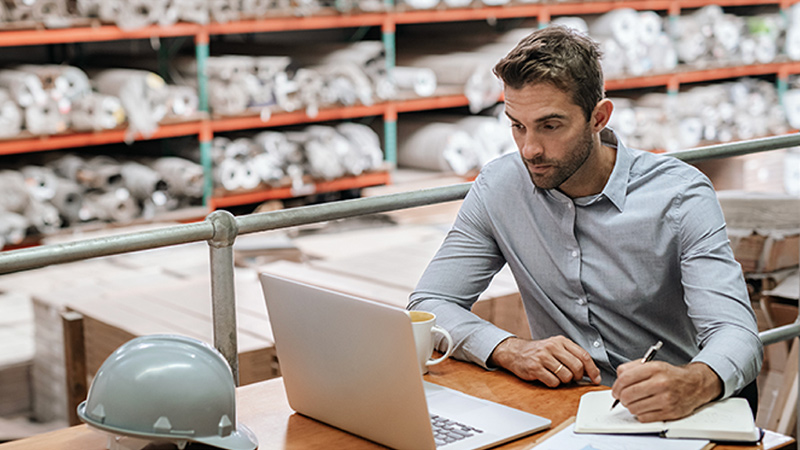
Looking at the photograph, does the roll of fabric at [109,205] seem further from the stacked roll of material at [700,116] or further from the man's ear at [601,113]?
the stacked roll of material at [700,116]

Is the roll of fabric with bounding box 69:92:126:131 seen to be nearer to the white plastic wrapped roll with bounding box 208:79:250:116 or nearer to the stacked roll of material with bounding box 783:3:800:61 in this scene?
the white plastic wrapped roll with bounding box 208:79:250:116

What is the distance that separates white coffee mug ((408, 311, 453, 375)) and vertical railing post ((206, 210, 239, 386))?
332 millimetres

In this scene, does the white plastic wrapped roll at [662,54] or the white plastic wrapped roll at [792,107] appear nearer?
the white plastic wrapped roll at [662,54]

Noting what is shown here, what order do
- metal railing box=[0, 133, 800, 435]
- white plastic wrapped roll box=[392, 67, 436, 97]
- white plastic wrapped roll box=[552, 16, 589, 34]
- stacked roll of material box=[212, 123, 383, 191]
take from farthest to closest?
1. white plastic wrapped roll box=[552, 16, 589, 34]
2. white plastic wrapped roll box=[392, 67, 436, 97]
3. stacked roll of material box=[212, 123, 383, 191]
4. metal railing box=[0, 133, 800, 435]

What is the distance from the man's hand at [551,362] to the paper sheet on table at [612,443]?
0.22m

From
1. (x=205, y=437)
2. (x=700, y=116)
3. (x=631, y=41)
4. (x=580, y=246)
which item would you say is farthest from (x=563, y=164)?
(x=700, y=116)

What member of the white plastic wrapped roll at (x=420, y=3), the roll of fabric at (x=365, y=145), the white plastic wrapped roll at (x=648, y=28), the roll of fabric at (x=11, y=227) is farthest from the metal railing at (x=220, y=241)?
the white plastic wrapped roll at (x=648, y=28)

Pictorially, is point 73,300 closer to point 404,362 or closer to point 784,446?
point 404,362

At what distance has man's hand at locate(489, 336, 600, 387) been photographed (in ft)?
5.21

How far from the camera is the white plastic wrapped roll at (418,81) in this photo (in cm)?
581

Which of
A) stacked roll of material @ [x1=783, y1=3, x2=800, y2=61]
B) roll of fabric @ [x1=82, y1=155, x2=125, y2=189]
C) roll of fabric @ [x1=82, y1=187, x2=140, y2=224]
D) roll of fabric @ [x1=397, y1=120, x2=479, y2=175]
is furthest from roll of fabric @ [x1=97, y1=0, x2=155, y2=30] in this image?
stacked roll of material @ [x1=783, y1=3, x2=800, y2=61]

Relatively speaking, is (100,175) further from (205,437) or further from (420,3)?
(205,437)

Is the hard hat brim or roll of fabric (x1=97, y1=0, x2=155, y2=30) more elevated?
roll of fabric (x1=97, y1=0, x2=155, y2=30)

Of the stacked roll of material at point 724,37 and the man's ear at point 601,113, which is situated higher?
the stacked roll of material at point 724,37
